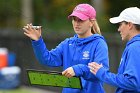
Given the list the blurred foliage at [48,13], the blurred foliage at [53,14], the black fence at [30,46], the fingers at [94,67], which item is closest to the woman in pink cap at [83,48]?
the fingers at [94,67]

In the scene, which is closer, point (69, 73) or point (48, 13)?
point (69, 73)

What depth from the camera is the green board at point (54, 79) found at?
7017mm

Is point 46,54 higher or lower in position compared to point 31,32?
lower

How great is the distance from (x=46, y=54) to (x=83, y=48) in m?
0.44

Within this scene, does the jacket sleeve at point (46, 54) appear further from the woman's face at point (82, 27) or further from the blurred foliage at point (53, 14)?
the blurred foliage at point (53, 14)

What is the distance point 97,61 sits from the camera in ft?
23.1

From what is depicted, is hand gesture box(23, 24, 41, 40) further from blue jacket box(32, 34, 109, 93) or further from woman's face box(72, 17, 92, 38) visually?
woman's face box(72, 17, 92, 38)

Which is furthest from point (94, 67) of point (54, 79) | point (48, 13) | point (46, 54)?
point (48, 13)

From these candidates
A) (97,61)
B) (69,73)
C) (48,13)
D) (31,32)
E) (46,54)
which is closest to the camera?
(69,73)

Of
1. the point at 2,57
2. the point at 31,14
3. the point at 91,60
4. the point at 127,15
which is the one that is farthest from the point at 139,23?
the point at 31,14

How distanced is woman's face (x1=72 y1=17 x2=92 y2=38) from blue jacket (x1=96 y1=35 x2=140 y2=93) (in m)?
0.71

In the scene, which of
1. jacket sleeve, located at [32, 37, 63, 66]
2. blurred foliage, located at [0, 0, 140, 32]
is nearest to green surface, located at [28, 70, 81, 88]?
jacket sleeve, located at [32, 37, 63, 66]

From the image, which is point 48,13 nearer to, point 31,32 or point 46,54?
point 46,54

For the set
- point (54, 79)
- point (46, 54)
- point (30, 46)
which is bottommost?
point (30, 46)
